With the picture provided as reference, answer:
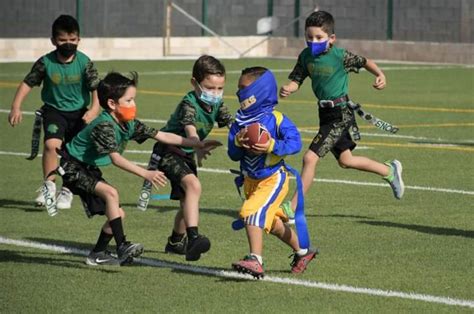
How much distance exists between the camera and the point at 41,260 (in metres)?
11.6

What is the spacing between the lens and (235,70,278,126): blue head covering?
1084cm

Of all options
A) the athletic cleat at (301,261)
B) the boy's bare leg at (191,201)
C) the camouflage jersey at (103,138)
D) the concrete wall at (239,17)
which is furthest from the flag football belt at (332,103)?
the concrete wall at (239,17)

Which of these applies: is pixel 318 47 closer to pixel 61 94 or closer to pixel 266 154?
pixel 61 94

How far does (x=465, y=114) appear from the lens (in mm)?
25812

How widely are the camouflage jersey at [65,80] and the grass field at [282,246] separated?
1.02m

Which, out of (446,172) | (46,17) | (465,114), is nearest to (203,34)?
(46,17)

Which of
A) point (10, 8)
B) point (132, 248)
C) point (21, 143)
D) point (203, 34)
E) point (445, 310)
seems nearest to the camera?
point (445, 310)

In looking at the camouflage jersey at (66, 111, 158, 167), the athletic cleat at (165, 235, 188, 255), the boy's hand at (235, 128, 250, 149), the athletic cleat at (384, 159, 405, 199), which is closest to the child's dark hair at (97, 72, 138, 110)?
the camouflage jersey at (66, 111, 158, 167)

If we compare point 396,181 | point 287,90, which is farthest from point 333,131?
point 396,181

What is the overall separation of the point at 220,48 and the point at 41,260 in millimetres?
35723

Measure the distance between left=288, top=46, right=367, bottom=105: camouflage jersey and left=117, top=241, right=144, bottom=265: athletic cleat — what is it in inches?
153

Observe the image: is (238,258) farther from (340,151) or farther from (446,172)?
(446,172)

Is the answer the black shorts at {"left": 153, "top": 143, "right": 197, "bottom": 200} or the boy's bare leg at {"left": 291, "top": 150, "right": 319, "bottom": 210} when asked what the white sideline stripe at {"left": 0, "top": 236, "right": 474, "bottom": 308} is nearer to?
the black shorts at {"left": 153, "top": 143, "right": 197, "bottom": 200}

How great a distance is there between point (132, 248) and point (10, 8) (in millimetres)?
32830
